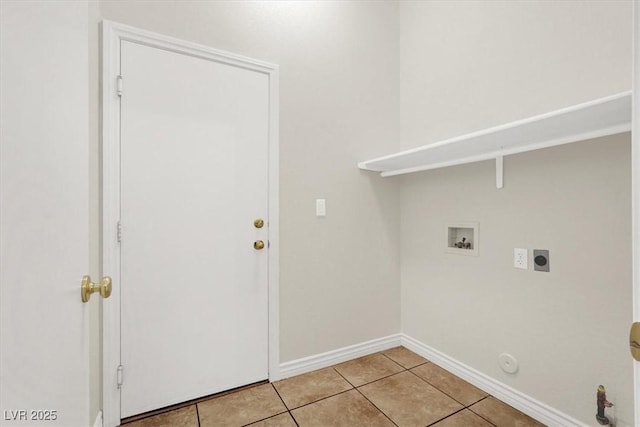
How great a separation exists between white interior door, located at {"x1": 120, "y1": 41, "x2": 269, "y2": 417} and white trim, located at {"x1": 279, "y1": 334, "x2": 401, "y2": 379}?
201 millimetres

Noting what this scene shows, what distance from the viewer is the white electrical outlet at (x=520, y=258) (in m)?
1.58

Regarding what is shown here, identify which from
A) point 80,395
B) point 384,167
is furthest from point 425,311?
point 80,395

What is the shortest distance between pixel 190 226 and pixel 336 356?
1386mm

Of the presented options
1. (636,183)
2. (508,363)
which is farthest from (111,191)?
(508,363)

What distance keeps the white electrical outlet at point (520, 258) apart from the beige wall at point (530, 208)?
3cm

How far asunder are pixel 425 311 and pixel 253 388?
134 cm

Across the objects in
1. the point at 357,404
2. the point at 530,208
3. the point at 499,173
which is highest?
the point at 499,173

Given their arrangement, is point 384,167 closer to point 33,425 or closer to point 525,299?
point 525,299

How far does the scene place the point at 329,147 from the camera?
2.12 m

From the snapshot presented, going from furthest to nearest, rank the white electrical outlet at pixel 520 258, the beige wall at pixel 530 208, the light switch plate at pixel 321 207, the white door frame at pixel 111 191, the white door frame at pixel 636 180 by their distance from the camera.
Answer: the light switch plate at pixel 321 207, the white electrical outlet at pixel 520 258, the white door frame at pixel 111 191, the beige wall at pixel 530 208, the white door frame at pixel 636 180

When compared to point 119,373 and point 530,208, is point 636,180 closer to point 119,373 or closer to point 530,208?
point 530,208

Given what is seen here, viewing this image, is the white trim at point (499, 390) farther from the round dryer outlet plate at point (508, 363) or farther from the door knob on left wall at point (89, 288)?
the door knob on left wall at point (89, 288)

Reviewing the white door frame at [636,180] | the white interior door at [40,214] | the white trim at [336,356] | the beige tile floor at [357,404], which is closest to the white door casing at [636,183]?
the white door frame at [636,180]

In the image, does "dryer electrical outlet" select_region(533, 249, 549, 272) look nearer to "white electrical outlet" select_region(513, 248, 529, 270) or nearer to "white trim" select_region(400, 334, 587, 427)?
"white electrical outlet" select_region(513, 248, 529, 270)
